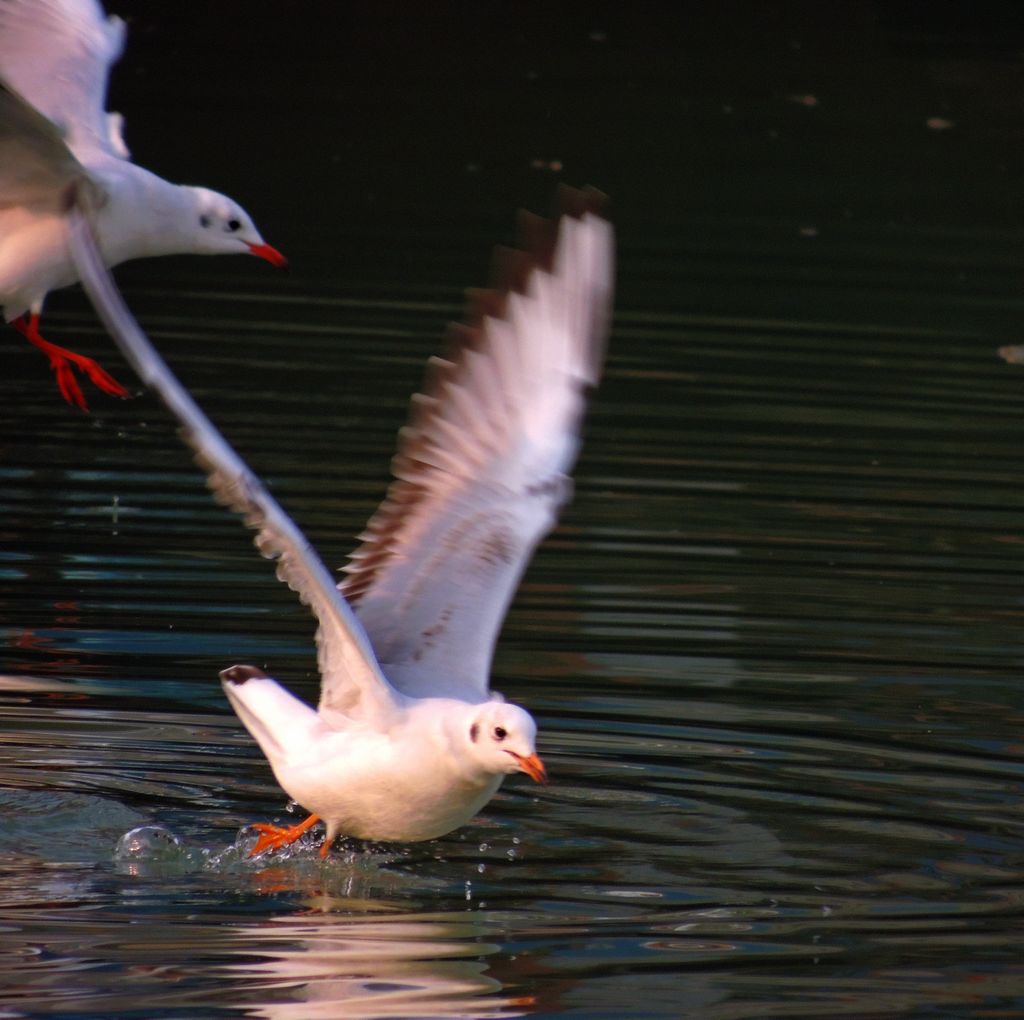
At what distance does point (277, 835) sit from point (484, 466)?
4.21 ft

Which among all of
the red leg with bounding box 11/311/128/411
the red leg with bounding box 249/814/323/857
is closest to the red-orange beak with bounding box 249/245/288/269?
the red leg with bounding box 11/311/128/411

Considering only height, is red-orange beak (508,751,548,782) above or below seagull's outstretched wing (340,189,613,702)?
below

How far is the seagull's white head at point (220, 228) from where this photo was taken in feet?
32.6

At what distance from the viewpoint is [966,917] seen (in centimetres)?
719

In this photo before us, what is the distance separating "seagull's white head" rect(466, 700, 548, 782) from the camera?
714 cm

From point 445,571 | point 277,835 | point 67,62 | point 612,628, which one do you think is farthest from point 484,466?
point 67,62

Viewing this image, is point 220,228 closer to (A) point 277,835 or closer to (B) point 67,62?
(B) point 67,62

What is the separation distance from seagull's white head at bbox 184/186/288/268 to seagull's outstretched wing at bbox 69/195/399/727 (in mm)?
1568

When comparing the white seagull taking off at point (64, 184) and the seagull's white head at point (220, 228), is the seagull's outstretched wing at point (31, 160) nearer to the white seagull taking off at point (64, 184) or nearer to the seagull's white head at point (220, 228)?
the white seagull taking off at point (64, 184)

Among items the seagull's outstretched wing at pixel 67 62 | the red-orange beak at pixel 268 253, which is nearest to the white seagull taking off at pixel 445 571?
the seagull's outstretched wing at pixel 67 62

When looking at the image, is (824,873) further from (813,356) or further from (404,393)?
(813,356)

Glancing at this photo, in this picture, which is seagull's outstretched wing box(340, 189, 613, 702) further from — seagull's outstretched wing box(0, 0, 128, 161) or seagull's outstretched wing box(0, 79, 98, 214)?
seagull's outstretched wing box(0, 0, 128, 161)

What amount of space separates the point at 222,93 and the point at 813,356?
13567 mm

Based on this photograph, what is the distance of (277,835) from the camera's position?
25.8ft
